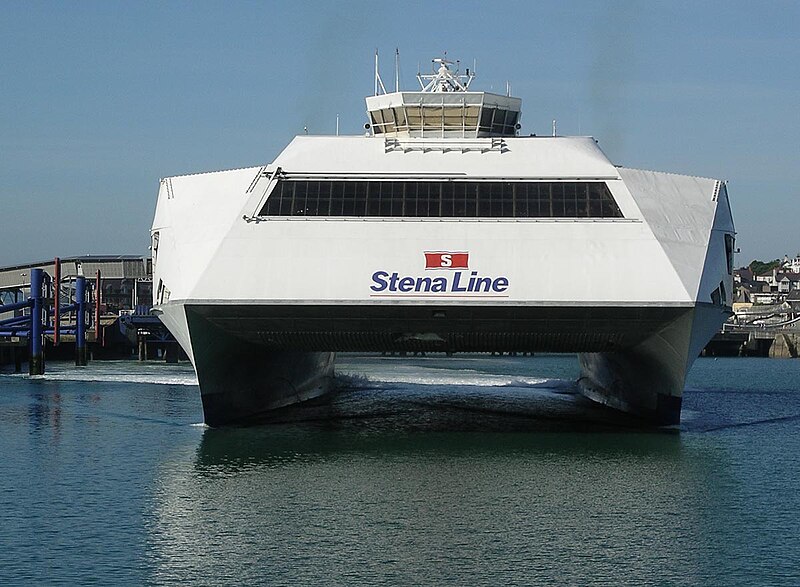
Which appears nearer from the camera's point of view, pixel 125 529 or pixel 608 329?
pixel 125 529

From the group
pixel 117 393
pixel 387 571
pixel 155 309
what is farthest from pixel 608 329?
pixel 117 393

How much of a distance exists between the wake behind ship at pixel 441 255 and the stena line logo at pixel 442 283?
4 cm

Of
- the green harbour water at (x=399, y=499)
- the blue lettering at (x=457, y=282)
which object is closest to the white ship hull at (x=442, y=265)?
the blue lettering at (x=457, y=282)

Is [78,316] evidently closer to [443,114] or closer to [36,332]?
[36,332]

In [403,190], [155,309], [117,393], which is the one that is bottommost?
[117,393]

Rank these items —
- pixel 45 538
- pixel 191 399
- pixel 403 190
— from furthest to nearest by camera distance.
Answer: pixel 191 399, pixel 403 190, pixel 45 538

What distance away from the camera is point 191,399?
50844 millimetres

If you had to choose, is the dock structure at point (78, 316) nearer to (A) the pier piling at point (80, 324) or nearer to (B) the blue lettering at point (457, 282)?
(A) the pier piling at point (80, 324)

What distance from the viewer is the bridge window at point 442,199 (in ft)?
109

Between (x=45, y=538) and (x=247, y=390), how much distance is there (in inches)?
710

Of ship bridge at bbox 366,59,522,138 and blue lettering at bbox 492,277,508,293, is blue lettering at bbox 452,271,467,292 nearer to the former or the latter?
blue lettering at bbox 492,277,508,293

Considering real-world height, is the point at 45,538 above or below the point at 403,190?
below

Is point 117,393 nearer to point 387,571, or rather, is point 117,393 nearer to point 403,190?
point 403,190

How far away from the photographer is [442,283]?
1251 inches
